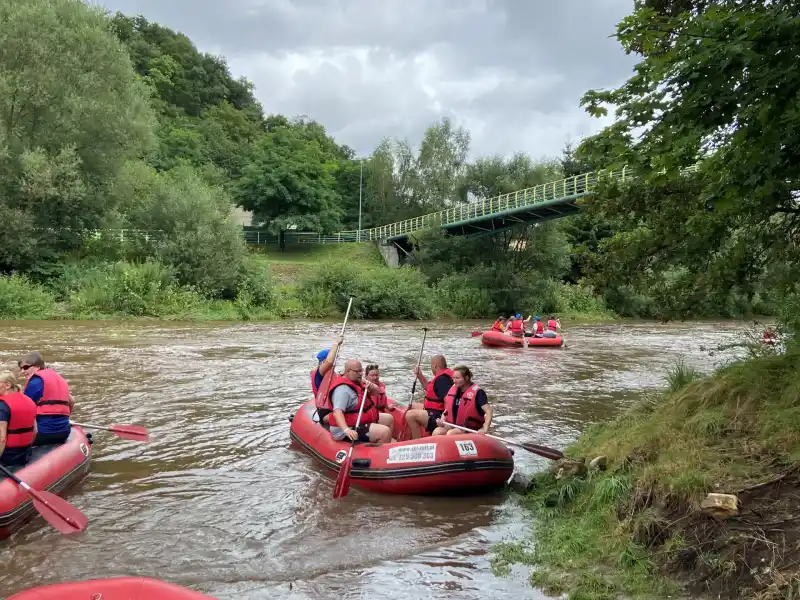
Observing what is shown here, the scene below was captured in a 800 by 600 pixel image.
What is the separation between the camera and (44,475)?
19.1 ft

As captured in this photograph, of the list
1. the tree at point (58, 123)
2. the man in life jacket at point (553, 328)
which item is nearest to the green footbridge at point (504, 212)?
the man in life jacket at point (553, 328)

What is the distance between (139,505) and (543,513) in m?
3.39

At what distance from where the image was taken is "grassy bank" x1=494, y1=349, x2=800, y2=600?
11.8ft

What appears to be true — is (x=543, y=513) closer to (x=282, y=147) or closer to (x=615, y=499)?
(x=615, y=499)

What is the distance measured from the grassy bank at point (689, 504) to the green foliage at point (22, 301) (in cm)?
2104

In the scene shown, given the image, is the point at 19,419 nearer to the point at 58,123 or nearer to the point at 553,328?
the point at 553,328

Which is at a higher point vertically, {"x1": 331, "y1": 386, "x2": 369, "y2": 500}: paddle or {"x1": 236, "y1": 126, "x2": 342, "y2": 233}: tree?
{"x1": 236, "y1": 126, "x2": 342, "y2": 233}: tree

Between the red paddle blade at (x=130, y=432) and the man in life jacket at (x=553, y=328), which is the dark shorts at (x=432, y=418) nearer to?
the red paddle blade at (x=130, y=432)

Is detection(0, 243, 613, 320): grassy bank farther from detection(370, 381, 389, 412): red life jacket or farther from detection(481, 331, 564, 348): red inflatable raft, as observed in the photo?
detection(370, 381, 389, 412): red life jacket

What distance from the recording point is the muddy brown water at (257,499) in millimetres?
4574

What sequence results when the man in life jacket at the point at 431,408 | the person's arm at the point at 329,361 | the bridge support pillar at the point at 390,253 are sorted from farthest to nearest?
the bridge support pillar at the point at 390,253, the person's arm at the point at 329,361, the man in life jacket at the point at 431,408

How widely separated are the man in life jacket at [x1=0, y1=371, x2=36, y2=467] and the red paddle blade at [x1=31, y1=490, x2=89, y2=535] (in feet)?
2.08

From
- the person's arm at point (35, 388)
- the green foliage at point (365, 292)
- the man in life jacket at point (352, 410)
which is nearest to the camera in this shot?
the person's arm at point (35, 388)

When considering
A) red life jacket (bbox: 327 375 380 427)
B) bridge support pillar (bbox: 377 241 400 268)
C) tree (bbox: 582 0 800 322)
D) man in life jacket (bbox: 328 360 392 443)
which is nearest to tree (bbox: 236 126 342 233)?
bridge support pillar (bbox: 377 241 400 268)
